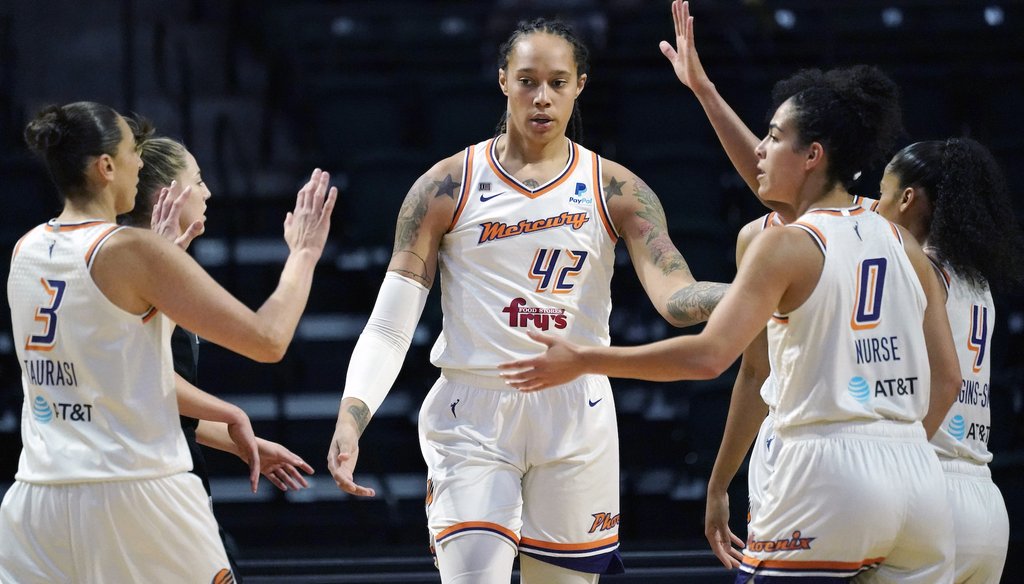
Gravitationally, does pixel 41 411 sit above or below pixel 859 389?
below

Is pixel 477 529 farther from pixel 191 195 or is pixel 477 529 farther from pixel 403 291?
pixel 191 195

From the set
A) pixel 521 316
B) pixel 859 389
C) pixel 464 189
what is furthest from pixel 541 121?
A: pixel 859 389

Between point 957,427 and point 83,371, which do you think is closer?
point 83,371

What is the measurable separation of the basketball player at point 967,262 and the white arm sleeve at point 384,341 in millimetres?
1432

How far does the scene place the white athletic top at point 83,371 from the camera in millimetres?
2848

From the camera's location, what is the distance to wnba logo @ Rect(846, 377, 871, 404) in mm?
2803

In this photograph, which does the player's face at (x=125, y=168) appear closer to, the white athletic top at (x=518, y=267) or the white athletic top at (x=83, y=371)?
the white athletic top at (x=83, y=371)

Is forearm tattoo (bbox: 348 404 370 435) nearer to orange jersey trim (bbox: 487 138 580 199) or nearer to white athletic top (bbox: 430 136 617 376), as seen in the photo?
white athletic top (bbox: 430 136 617 376)

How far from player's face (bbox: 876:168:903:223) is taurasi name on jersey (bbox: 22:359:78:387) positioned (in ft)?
7.28

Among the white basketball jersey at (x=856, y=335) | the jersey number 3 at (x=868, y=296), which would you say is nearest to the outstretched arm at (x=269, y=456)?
the white basketball jersey at (x=856, y=335)

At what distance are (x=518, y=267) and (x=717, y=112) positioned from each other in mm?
867

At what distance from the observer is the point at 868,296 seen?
281cm

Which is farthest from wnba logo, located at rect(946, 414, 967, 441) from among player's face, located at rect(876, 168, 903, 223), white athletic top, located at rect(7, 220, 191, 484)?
white athletic top, located at rect(7, 220, 191, 484)

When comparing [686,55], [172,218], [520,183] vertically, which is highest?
[686,55]
